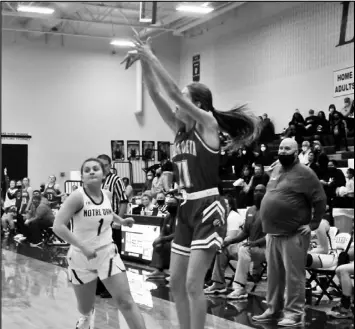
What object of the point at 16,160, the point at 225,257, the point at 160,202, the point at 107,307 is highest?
the point at 16,160

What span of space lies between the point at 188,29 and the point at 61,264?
50.9ft

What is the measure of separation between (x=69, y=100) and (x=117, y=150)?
2.66 m

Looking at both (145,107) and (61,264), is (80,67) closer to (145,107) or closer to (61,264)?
(145,107)

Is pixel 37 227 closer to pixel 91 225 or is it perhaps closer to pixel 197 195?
pixel 91 225

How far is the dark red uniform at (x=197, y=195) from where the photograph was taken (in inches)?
148

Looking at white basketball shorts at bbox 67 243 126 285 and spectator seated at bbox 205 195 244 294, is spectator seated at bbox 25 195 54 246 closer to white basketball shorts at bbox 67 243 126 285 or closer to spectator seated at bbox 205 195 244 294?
spectator seated at bbox 205 195 244 294

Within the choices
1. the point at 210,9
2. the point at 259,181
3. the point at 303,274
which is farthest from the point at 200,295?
the point at 210,9

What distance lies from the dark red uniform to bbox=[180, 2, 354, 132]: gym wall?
553 inches

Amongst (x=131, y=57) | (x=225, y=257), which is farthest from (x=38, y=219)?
(x=131, y=57)

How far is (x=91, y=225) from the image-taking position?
14.2ft

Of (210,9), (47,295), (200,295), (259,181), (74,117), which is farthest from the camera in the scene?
(74,117)

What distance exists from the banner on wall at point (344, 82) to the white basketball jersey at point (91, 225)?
1388 cm

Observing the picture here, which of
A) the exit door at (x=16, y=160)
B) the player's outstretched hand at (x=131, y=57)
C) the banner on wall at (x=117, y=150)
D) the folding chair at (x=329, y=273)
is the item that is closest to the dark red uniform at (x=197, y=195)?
the player's outstretched hand at (x=131, y=57)

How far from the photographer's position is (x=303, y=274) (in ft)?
19.9
